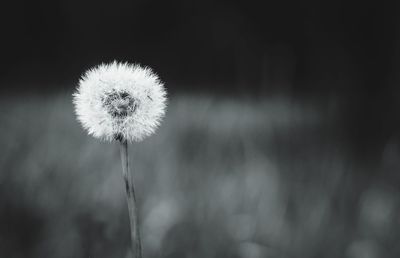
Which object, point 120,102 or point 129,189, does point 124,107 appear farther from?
point 129,189

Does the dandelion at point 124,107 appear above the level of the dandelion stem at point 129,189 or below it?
above

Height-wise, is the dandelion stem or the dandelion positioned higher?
the dandelion

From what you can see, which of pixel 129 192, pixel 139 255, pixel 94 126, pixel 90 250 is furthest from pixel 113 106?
pixel 90 250

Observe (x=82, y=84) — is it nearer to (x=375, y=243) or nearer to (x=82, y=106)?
(x=82, y=106)

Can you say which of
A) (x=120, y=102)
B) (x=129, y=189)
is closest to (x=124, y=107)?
(x=120, y=102)

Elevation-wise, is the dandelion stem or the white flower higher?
the white flower

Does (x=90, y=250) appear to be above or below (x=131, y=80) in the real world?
below
